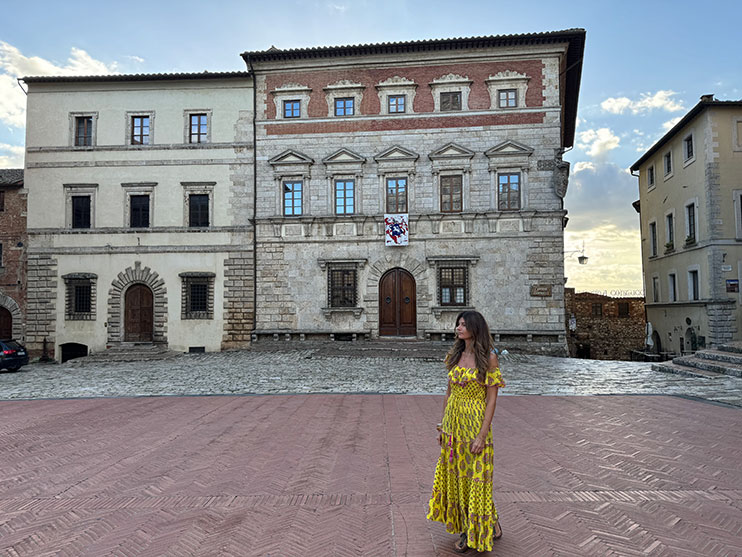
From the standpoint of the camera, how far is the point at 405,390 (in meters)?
11.4

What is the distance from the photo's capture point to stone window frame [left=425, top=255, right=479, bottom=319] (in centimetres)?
2052

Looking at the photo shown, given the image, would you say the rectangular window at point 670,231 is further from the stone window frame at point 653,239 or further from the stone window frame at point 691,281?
the stone window frame at point 691,281

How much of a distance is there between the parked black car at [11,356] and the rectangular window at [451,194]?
58.8 feet

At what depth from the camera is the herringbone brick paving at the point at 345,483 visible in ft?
12.8

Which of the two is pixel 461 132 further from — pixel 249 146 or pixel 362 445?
pixel 362 445

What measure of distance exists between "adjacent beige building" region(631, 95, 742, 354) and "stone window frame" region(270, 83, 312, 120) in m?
17.9

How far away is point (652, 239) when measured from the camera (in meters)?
29.1

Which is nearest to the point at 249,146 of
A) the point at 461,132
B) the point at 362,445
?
the point at 461,132

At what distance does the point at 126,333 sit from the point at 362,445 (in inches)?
759

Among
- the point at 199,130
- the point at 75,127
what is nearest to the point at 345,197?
the point at 199,130

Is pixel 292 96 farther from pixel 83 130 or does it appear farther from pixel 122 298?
pixel 122 298

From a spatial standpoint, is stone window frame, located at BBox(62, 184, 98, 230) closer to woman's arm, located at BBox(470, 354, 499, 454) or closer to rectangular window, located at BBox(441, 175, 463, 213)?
rectangular window, located at BBox(441, 175, 463, 213)

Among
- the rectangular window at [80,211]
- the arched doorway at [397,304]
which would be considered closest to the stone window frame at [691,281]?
the arched doorway at [397,304]

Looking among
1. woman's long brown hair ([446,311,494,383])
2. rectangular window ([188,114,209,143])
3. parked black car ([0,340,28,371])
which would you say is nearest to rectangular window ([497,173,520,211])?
rectangular window ([188,114,209,143])
